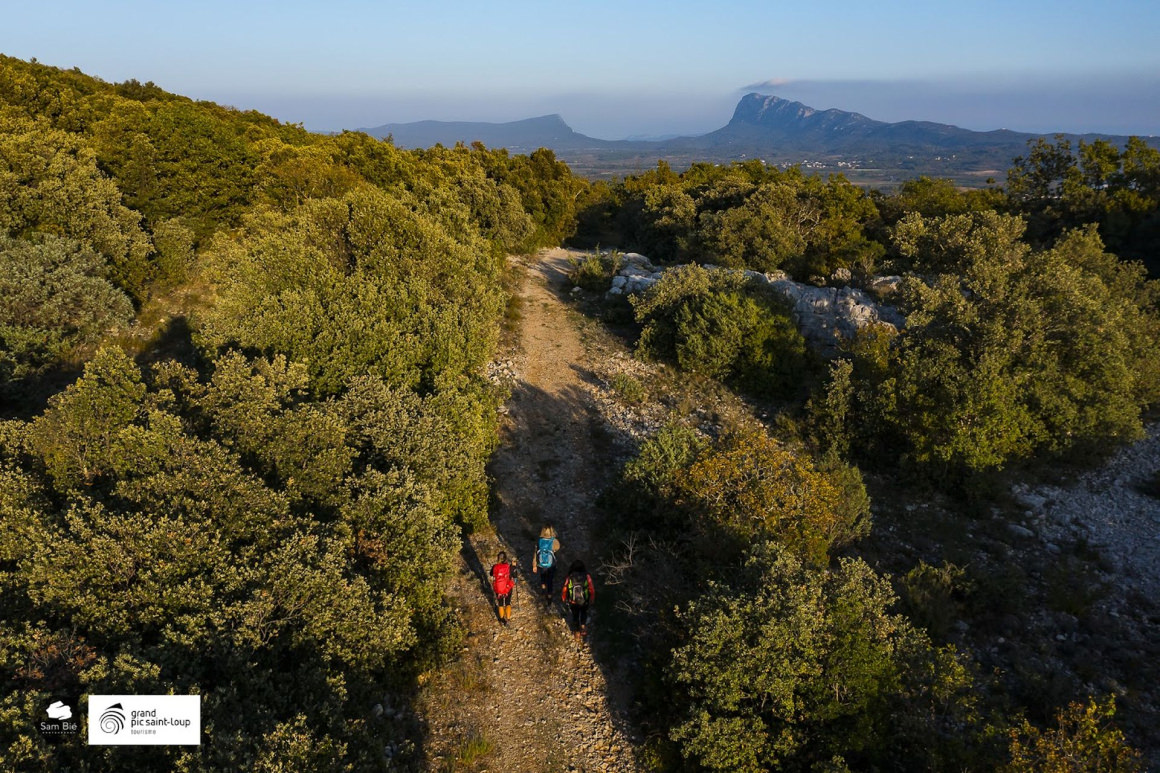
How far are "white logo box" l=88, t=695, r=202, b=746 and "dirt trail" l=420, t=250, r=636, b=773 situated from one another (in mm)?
3819

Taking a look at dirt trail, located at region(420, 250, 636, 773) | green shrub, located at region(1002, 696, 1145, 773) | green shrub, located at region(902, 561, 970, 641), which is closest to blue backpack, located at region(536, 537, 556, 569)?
dirt trail, located at region(420, 250, 636, 773)

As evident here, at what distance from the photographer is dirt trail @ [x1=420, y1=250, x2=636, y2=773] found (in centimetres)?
920

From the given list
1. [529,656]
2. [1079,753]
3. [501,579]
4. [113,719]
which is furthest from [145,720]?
[1079,753]

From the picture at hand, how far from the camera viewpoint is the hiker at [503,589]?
442 inches

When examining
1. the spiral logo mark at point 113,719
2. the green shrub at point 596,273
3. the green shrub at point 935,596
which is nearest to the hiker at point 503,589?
the spiral logo mark at point 113,719

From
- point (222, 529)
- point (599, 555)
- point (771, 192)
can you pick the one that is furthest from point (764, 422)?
point (771, 192)

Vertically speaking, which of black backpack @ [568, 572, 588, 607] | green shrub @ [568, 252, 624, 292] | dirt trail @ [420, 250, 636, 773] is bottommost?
dirt trail @ [420, 250, 636, 773]

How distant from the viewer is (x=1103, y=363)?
17.4 meters

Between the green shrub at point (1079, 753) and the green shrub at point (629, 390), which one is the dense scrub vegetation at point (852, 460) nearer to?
the green shrub at point (1079, 753)

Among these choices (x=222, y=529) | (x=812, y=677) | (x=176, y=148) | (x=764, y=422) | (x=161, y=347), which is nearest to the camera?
(x=812, y=677)

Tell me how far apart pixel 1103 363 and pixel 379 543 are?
70.8 ft

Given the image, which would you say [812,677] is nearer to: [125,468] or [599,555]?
[599,555]

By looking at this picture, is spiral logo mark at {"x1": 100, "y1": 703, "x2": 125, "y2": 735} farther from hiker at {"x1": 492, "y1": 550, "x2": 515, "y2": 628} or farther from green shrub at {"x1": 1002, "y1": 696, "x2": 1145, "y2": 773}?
green shrub at {"x1": 1002, "y1": 696, "x2": 1145, "y2": 773}

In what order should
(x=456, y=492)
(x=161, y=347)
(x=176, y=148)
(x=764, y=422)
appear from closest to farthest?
(x=456, y=492) → (x=764, y=422) → (x=161, y=347) → (x=176, y=148)
